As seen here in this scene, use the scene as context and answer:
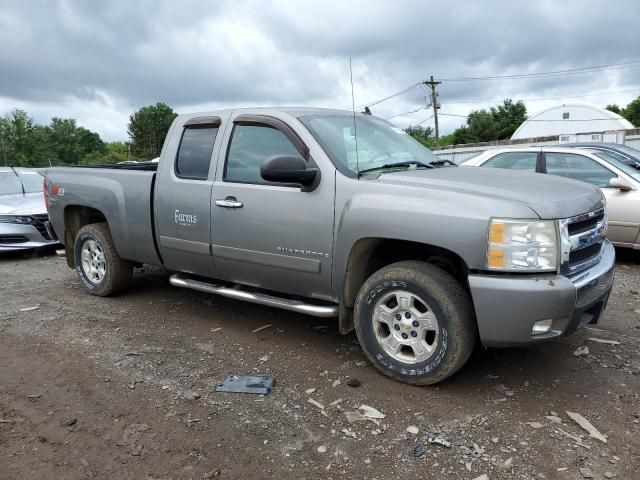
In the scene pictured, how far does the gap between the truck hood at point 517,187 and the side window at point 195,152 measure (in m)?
1.63

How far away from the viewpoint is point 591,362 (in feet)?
12.3

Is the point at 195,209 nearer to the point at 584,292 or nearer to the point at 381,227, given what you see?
the point at 381,227

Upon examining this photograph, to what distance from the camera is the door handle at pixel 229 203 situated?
4.07m

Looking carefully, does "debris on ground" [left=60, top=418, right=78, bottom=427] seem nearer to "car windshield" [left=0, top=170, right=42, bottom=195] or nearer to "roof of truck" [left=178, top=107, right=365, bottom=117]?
"roof of truck" [left=178, top=107, right=365, bottom=117]

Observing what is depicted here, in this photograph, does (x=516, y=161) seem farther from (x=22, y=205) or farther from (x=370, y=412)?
(x=22, y=205)

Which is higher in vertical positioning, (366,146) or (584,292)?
(366,146)

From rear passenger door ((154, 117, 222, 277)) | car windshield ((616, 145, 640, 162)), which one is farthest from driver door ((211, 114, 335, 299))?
car windshield ((616, 145, 640, 162))

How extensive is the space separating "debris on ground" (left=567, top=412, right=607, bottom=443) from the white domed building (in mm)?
45959

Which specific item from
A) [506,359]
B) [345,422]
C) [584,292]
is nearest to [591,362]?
[506,359]

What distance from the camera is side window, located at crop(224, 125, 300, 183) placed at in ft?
13.3

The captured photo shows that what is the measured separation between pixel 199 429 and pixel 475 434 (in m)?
1.55

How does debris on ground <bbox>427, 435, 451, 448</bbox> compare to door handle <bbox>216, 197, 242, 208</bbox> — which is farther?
door handle <bbox>216, 197, 242, 208</bbox>

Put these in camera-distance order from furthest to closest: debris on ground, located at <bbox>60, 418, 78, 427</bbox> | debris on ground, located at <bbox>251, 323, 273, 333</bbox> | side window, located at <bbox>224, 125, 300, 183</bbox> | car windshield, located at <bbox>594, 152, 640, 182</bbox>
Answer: car windshield, located at <bbox>594, 152, 640, 182</bbox>
debris on ground, located at <bbox>251, 323, 273, 333</bbox>
side window, located at <bbox>224, 125, 300, 183</bbox>
debris on ground, located at <bbox>60, 418, 78, 427</bbox>

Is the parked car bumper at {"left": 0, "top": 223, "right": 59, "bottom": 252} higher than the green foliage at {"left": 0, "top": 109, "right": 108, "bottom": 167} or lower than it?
lower
